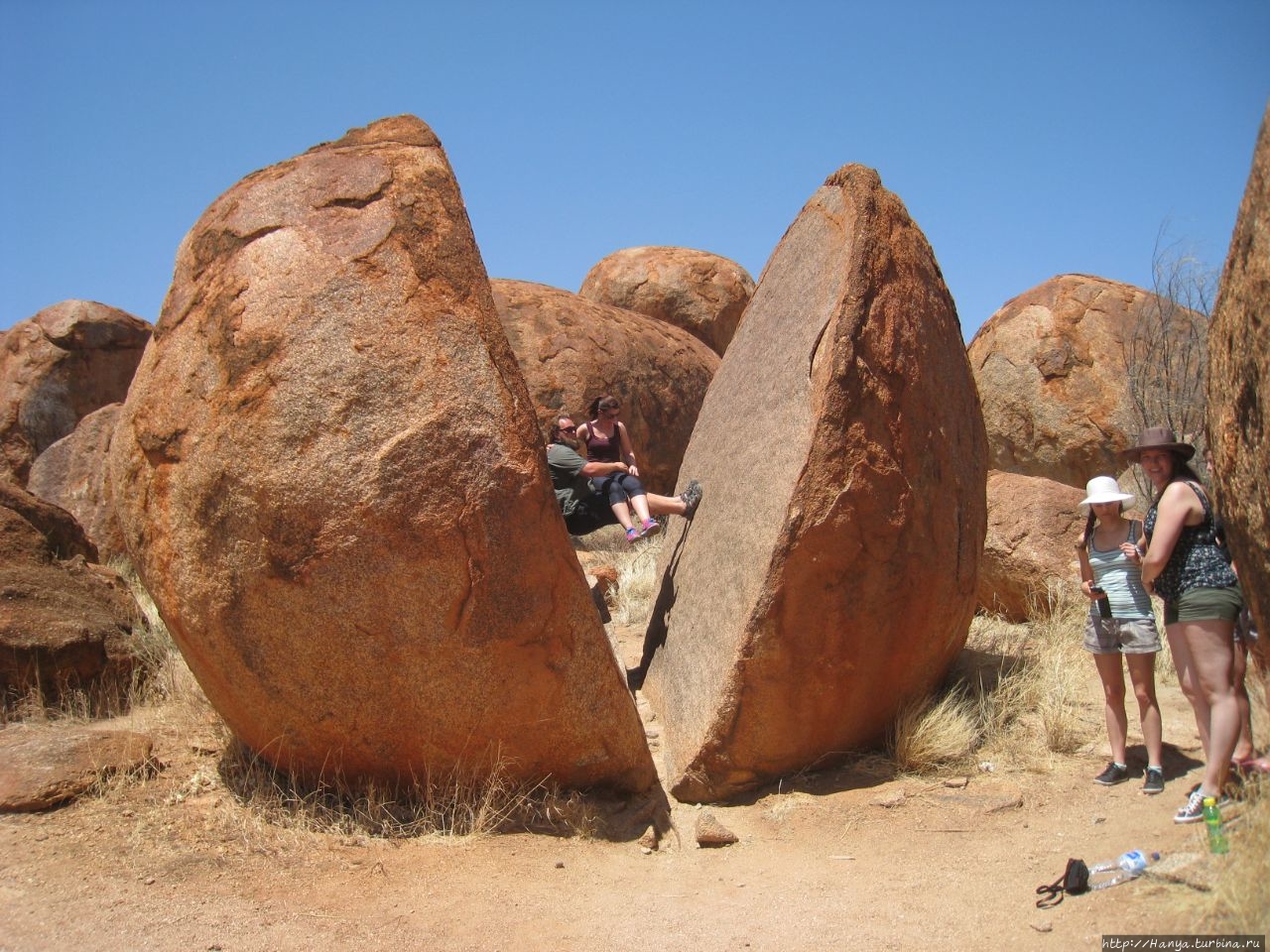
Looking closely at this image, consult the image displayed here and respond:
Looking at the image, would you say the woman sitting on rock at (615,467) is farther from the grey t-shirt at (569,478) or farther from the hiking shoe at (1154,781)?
the hiking shoe at (1154,781)

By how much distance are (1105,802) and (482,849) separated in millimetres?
2321

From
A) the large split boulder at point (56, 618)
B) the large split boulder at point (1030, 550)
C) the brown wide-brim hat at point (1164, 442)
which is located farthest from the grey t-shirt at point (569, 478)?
the brown wide-brim hat at point (1164, 442)

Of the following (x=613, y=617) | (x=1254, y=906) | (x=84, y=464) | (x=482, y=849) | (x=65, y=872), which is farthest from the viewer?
(x=84, y=464)

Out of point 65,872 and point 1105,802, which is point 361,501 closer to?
point 65,872

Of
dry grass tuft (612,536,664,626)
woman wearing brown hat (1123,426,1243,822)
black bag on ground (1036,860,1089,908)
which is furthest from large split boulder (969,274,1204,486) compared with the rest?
black bag on ground (1036,860,1089,908)

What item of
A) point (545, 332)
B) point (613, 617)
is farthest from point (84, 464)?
point (613, 617)

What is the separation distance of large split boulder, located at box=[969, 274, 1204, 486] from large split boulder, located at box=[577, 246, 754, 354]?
353 cm

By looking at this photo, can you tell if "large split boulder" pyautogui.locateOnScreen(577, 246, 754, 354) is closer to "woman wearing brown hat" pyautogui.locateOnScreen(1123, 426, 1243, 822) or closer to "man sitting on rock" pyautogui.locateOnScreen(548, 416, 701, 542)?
"man sitting on rock" pyautogui.locateOnScreen(548, 416, 701, 542)

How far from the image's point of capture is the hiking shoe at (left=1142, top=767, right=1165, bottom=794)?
4.16m

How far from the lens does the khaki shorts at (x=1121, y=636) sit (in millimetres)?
4360

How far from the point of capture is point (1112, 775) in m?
4.38

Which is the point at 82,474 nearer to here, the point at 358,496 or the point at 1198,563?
the point at 358,496

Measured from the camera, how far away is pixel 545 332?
1013 cm

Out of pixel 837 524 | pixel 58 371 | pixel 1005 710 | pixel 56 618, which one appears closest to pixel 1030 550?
pixel 1005 710
